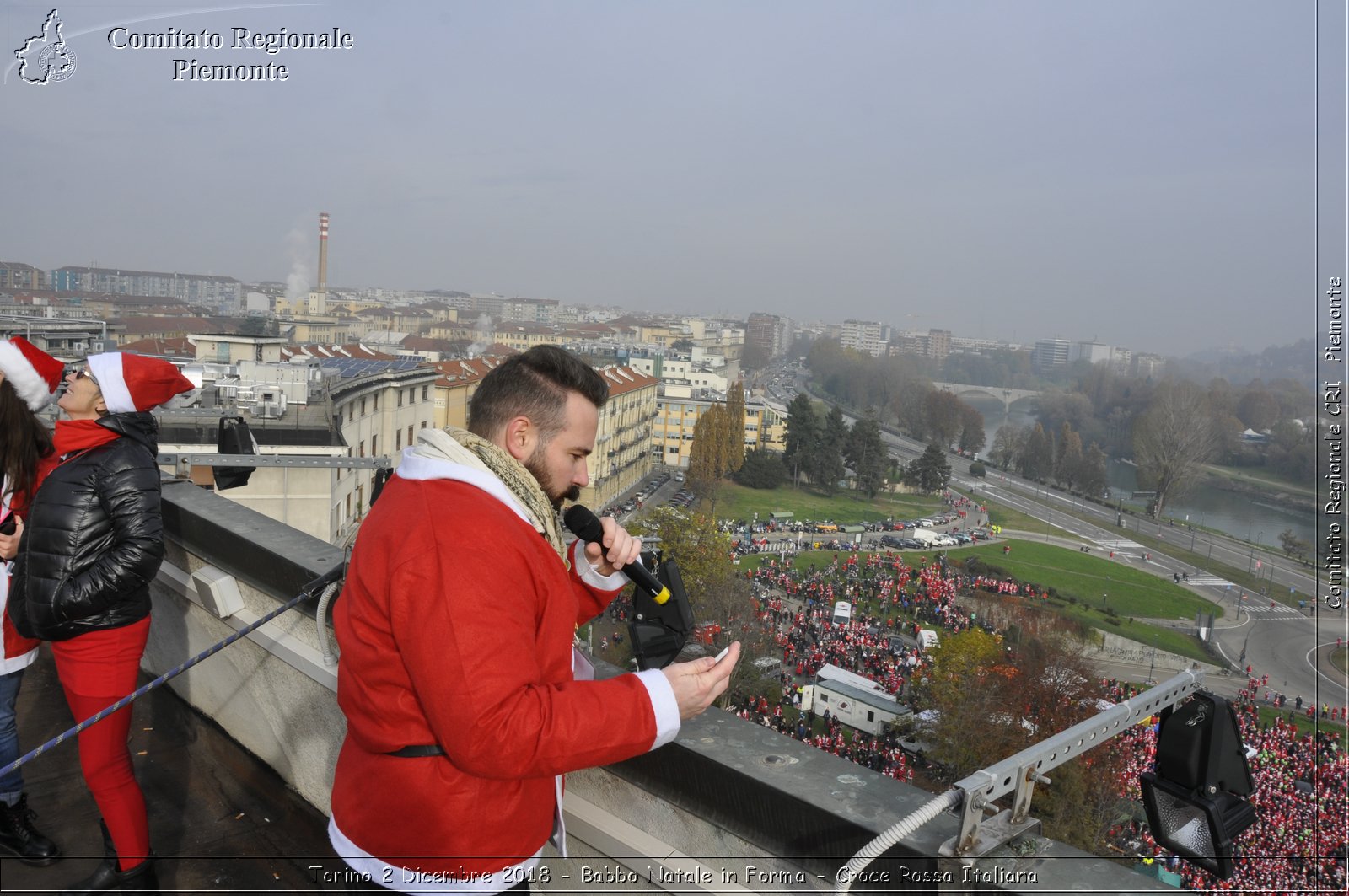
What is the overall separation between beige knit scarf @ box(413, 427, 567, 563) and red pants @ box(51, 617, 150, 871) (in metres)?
0.87

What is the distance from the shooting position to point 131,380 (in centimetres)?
141

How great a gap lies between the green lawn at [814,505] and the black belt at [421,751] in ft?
89.6

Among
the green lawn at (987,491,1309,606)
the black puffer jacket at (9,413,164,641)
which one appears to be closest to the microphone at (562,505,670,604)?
the black puffer jacket at (9,413,164,641)

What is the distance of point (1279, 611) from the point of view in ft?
75.5

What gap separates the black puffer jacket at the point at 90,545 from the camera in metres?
1.33

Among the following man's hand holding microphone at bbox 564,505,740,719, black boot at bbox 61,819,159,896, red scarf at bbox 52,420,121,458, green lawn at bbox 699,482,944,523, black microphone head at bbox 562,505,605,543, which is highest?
red scarf at bbox 52,420,121,458

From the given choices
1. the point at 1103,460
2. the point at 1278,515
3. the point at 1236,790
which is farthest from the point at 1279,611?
the point at 1236,790

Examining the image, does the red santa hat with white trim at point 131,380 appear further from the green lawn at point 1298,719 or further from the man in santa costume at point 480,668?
the green lawn at point 1298,719

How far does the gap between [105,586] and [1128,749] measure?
26.3ft

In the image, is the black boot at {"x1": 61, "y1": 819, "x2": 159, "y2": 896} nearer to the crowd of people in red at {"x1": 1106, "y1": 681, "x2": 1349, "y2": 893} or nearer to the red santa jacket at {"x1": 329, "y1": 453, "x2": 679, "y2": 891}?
the red santa jacket at {"x1": 329, "y1": 453, "x2": 679, "y2": 891}

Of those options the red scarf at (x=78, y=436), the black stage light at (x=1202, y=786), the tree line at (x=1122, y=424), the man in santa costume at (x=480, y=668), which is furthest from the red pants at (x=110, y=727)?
the tree line at (x=1122, y=424)

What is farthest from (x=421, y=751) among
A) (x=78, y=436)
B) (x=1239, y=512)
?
(x=1239, y=512)

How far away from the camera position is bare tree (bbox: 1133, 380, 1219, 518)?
3428 centimetres

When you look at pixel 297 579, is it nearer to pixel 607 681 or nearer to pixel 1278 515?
pixel 607 681
